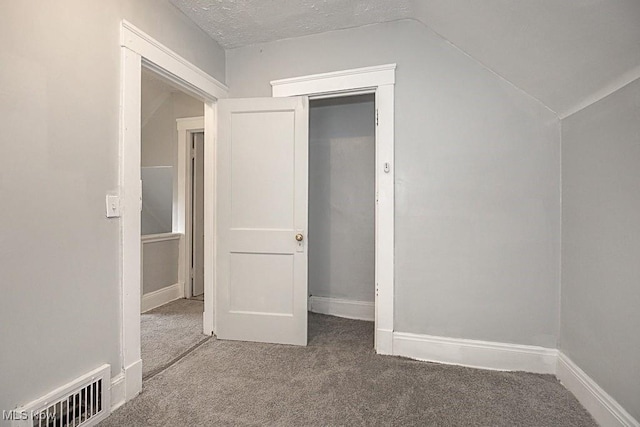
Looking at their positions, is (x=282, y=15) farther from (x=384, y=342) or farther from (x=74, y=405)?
(x=74, y=405)

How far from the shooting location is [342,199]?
355cm

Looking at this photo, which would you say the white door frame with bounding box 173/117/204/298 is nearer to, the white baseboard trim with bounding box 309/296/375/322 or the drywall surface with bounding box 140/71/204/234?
the drywall surface with bounding box 140/71/204/234

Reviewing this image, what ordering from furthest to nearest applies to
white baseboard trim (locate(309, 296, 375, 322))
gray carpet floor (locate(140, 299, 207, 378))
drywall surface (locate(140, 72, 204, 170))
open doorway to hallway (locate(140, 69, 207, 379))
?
drywall surface (locate(140, 72, 204, 170)) → open doorway to hallway (locate(140, 69, 207, 379)) → white baseboard trim (locate(309, 296, 375, 322)) → gray carpet floor (locate(140, 299, 207, 378))

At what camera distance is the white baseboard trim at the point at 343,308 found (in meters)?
3.39

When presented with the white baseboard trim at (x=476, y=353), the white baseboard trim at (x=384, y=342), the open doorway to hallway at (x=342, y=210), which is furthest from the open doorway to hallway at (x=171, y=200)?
the white baseboard trim at (x=476, y=353)

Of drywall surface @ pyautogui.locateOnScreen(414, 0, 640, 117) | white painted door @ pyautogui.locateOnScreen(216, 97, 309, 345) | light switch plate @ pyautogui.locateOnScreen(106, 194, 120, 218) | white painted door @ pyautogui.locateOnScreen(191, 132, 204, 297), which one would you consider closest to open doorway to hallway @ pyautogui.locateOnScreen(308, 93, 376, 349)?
white painted door @ pyautogui.locateOnScreen(216, 97, 309, 345)

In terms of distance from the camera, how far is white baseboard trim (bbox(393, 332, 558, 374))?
219 cm

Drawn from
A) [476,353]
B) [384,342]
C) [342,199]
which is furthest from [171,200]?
[476,353]

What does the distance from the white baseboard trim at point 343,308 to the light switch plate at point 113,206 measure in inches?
91.3

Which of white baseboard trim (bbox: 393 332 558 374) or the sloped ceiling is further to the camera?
white baseboard trim (bbox: 393 332 558 374)

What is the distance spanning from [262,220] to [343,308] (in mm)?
1454

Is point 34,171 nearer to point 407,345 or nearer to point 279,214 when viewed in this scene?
point 279,214

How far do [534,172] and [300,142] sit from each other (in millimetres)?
1723

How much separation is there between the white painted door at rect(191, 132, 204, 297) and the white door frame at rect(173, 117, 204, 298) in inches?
1.6
